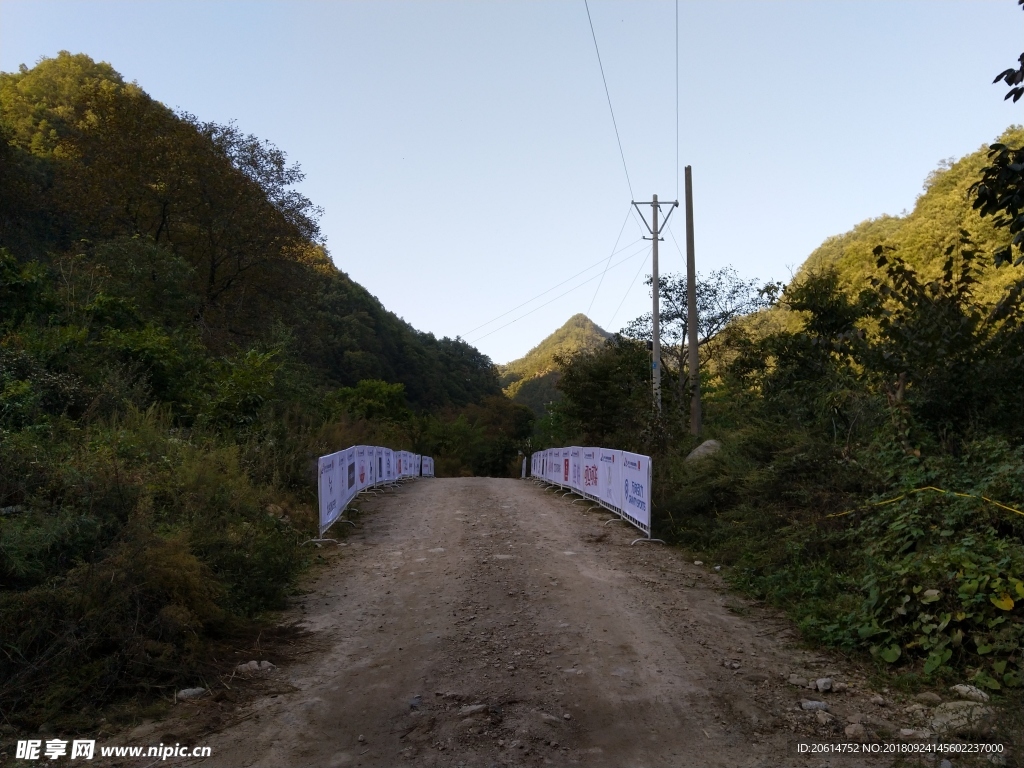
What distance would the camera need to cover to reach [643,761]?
167 inches

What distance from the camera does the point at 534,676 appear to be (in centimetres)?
553

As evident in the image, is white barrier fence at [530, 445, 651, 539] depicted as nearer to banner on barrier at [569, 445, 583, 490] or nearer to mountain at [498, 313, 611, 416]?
banner on barrier at [569, 445, 583, 490]

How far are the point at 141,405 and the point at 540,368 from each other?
10365cm

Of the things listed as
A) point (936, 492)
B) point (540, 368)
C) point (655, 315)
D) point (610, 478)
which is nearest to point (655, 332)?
point (655, 315)

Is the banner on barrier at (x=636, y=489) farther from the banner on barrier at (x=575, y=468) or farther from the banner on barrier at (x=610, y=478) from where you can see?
the banner on barrier at (x=575, y=468)

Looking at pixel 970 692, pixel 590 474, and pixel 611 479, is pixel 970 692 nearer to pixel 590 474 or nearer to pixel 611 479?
pixel 611 479

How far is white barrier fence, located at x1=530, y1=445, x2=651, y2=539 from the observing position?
12305 mm

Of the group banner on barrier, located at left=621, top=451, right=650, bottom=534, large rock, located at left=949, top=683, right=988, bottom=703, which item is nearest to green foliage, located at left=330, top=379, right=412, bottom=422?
banner on barrier, located at left=621, top=451, right=650, bottom=534

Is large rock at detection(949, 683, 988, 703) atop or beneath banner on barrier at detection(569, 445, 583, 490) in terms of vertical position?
beneath

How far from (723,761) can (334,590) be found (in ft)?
17.7

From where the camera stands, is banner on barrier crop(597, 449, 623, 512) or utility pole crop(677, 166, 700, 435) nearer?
banner on barrier crop(597, 449, 623, 512)

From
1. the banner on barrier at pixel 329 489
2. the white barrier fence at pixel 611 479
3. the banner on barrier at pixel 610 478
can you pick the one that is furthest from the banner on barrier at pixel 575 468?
the banner on barrier at pixel 329 489

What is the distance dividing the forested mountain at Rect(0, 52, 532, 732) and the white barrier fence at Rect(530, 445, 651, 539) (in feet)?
17.9

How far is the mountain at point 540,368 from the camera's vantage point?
327ft
